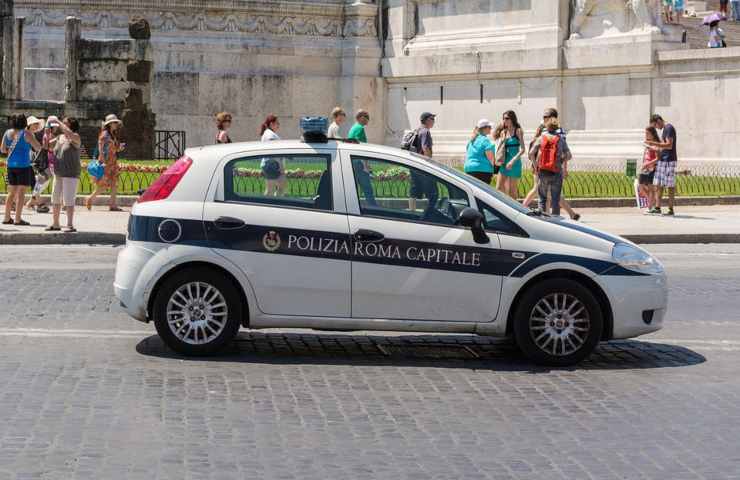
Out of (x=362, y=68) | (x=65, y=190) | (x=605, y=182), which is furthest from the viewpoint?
(x=362, y=68)

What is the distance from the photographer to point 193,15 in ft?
139

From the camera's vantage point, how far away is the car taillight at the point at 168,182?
11.2 meters

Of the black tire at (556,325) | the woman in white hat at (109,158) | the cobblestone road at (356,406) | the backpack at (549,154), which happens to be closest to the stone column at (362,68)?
the woman in white hat at (109,158)

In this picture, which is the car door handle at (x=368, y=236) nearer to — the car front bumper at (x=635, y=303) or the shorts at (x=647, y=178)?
the car front bumper at (x=635, y=303)

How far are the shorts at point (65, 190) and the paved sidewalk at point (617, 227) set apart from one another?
0.45 metres

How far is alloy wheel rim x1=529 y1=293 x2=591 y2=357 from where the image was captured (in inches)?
429

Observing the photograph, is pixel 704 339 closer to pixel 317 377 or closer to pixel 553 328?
pixel 553 328

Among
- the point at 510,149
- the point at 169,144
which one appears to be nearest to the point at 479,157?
the point at 510,149

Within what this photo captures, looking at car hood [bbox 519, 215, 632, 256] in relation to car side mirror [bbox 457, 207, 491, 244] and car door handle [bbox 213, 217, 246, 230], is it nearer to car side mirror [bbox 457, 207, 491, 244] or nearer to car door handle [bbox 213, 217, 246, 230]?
car side mirror [bbox 457, 207, 491, 244]

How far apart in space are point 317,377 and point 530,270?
1.71 metres

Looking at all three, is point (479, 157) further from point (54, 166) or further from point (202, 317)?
point (202, 317)

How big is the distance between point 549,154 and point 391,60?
71.2ft

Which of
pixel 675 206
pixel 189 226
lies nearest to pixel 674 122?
pixel 675 206

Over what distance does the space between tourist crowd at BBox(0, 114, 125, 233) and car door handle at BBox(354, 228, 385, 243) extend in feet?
34.9
